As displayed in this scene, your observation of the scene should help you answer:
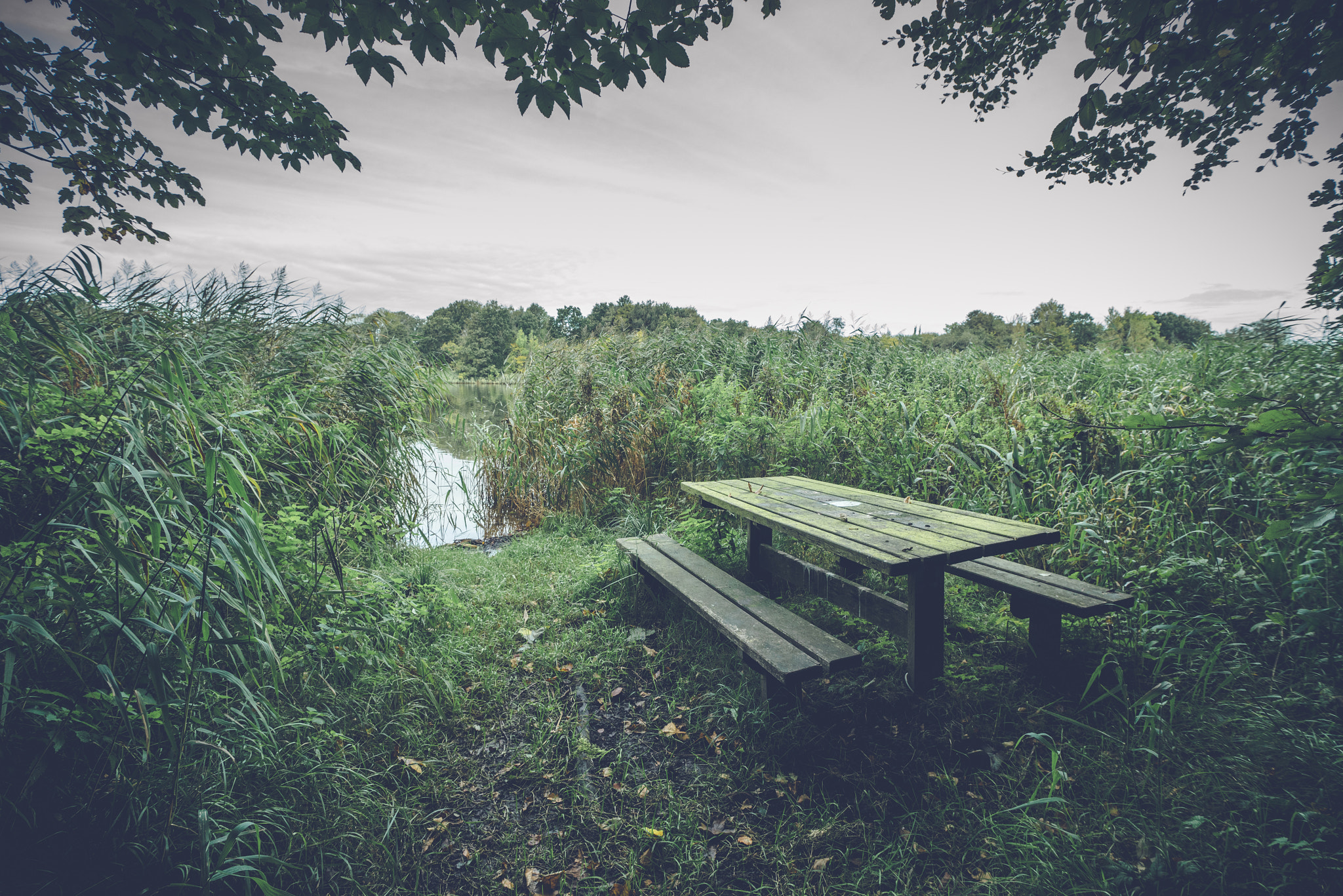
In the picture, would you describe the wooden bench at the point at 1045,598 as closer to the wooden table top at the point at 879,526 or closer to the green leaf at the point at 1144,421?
the wooden table top at the point at 879,526

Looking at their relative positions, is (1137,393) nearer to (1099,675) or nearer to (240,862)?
(1099,675)

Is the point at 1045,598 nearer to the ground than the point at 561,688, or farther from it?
farther from it

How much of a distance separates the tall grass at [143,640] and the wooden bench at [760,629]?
151cm

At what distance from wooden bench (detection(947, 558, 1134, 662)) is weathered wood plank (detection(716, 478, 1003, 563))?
0.95ft

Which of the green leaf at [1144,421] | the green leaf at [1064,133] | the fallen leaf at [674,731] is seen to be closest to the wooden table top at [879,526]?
the green leaf at [1144,421]

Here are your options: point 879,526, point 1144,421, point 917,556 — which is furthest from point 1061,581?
point 1144,421

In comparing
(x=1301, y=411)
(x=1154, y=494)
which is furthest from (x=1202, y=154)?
(x=1301, y=411)

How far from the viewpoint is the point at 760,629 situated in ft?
7.70

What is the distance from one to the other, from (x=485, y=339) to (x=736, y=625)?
112 ft

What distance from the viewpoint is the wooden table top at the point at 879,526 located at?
2.04 metres

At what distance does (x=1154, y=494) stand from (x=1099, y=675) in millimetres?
1376

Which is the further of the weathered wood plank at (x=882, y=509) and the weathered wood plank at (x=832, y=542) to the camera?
the weathered wood plank at (x=882, y=509)

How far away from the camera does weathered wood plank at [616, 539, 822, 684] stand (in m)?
2.00

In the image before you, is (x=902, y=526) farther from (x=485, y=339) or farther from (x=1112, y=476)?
(x=485, y=339)
